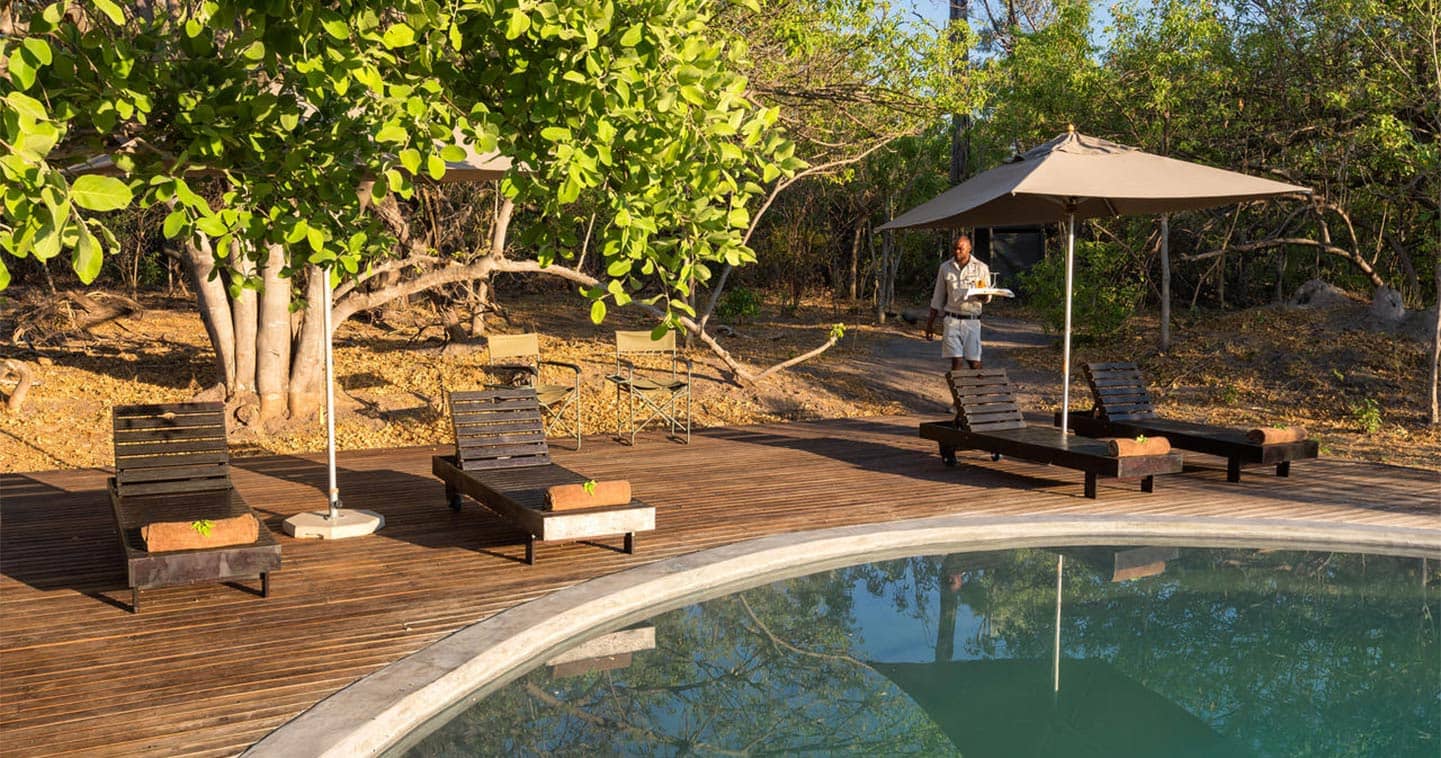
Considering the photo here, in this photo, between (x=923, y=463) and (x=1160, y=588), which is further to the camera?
(x=923, y=463)

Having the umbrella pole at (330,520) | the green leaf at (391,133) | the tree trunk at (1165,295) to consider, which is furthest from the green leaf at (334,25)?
the tree trunk at (1165,295)

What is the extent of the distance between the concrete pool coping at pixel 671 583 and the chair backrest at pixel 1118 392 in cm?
243

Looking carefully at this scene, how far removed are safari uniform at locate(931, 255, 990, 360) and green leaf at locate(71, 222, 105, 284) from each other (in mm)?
8329

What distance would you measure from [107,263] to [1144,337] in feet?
54.6

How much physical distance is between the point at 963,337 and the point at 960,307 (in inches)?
11.5

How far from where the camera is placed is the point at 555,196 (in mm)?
4488

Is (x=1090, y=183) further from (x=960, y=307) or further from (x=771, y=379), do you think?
(x=771, y=379)

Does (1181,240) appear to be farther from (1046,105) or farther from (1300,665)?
(1300,665)

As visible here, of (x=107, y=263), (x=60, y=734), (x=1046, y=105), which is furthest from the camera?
(x=107, y=263)

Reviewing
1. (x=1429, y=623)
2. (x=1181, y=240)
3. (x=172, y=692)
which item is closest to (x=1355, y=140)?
(x=1181, y=240)

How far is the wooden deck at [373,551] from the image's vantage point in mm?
4285

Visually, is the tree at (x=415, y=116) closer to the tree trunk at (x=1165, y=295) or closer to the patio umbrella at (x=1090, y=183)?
the patio umbrella at (x=1090, y=183)

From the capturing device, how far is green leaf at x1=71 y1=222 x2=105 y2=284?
2613 millimetres

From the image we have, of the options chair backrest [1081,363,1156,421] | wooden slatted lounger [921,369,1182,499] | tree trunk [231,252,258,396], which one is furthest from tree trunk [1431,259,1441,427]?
tree trunk [231,252,258,396]
